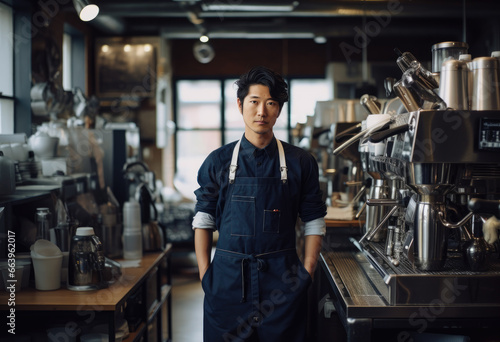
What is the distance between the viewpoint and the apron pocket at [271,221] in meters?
2.08

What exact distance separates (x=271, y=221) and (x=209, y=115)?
25.4ft

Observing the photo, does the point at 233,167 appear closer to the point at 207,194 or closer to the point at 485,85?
the point at 207,194

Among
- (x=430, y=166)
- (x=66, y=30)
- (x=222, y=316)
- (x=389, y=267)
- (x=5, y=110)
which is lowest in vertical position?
(x=222, y=316)

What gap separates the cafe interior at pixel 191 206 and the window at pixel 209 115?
98 centimetres

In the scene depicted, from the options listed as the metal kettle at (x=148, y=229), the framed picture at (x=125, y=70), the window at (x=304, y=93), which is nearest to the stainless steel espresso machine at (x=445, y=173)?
the metal kettle at (x=148, y=229)

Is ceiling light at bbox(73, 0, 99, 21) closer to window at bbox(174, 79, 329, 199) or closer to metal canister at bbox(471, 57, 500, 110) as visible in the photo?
metal canister at bbox(471, 57, 500, 110)

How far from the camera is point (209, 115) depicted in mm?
9695

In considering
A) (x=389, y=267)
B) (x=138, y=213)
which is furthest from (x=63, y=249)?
(x=389, y=267)

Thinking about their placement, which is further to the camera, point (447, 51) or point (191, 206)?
point (191, 206)

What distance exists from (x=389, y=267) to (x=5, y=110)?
384 cm

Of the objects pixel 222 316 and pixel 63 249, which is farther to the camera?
pixel 63 249

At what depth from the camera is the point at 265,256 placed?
206cm

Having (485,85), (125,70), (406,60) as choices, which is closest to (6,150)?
(406,60)

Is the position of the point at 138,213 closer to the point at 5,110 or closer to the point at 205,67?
the point at 5,110
